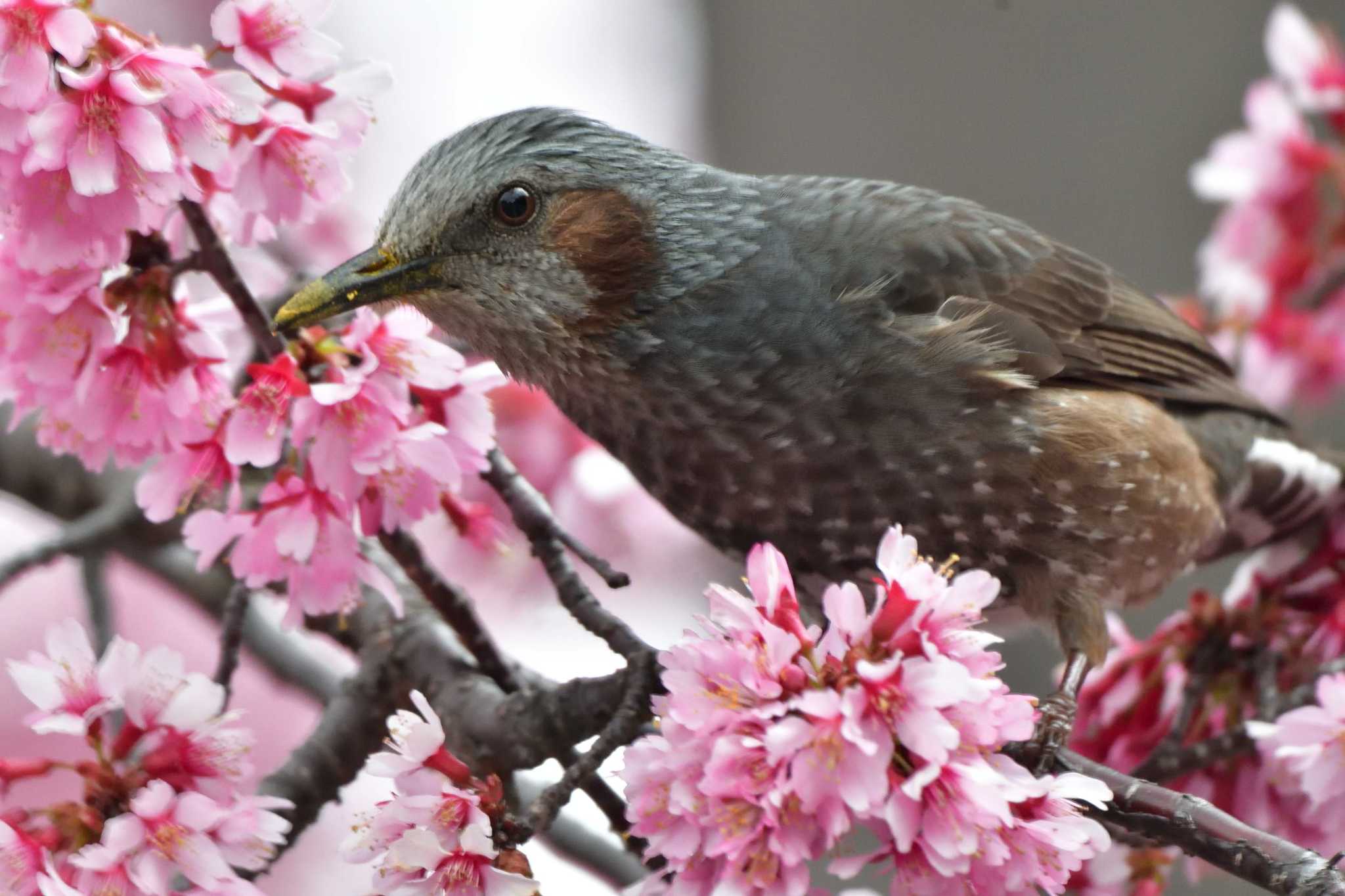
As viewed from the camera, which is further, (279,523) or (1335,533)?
(1335,533)

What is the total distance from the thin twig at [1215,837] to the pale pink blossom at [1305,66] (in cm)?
173

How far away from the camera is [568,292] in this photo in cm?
185

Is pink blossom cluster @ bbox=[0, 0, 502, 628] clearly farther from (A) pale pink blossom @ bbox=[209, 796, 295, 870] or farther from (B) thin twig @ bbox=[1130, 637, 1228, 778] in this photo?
(B) thin twig @ bbox=[1130, 637, 1228, 778]

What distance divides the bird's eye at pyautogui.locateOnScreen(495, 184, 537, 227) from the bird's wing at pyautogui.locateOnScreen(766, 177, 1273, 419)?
0.43 m

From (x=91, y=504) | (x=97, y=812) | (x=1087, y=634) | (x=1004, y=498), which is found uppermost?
(x=1004, y=498)

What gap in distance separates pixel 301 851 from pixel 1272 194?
2.70m

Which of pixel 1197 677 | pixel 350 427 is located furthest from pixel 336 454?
pixel 1197 677

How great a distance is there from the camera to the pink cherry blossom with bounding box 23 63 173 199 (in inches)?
53.2

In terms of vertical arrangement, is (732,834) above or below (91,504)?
above

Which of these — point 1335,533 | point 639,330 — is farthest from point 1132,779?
point 1335,533

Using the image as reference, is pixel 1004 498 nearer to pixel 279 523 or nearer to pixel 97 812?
pixel 279 523

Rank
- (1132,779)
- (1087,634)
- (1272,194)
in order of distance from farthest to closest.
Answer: (1272,194), (1087,634), (1132,779)

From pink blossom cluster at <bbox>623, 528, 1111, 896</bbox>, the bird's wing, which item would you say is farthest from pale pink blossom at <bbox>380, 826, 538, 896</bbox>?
the bird's wing

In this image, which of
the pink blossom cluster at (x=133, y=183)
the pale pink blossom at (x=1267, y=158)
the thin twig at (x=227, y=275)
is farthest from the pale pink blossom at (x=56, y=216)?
the pale pink blossom at (x=1267, y=158)
